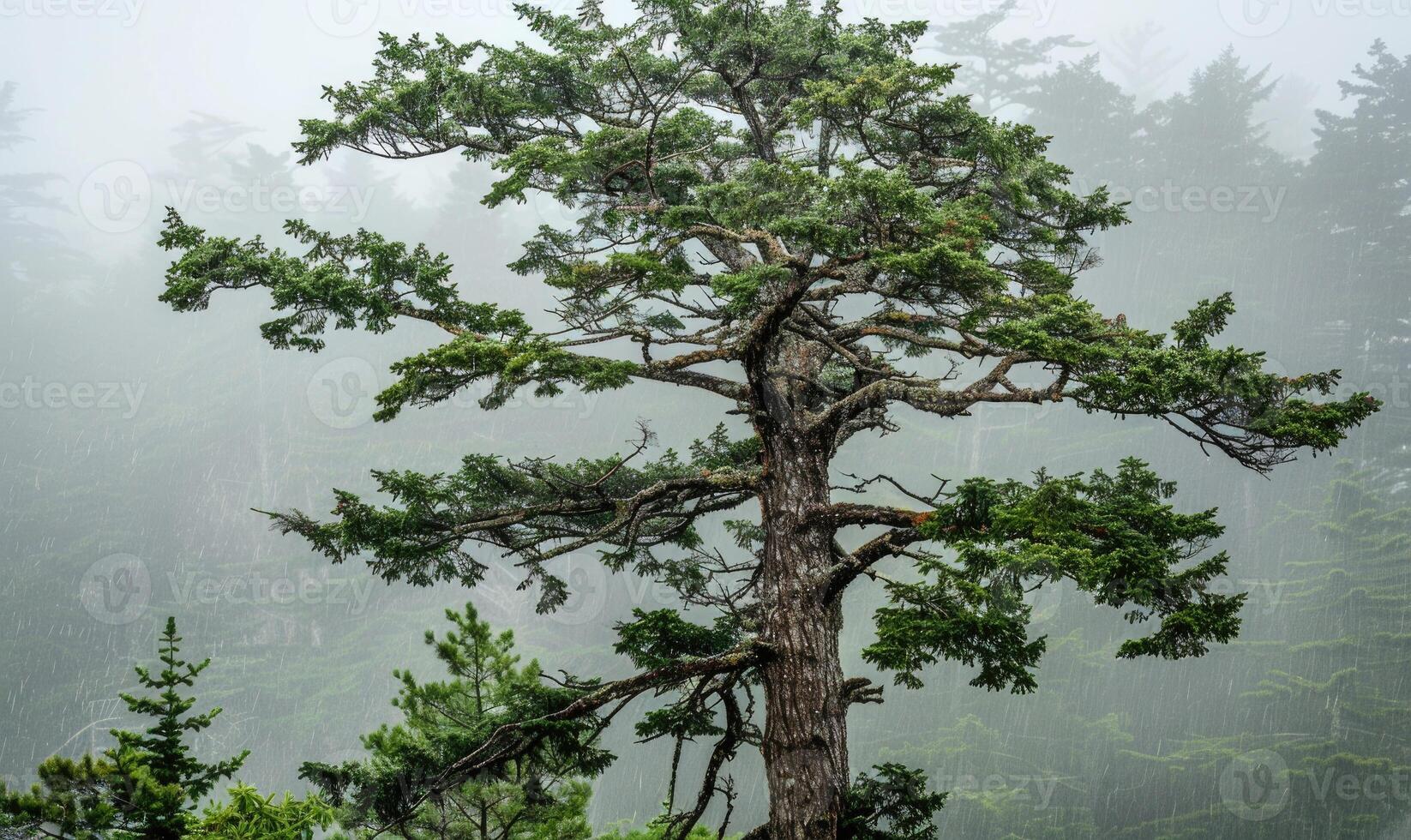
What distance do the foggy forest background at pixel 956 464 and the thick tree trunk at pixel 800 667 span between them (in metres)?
18.5

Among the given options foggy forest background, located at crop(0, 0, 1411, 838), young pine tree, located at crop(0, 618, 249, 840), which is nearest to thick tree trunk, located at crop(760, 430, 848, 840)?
young pine tree, located at crop(0, 618, 249, 840)

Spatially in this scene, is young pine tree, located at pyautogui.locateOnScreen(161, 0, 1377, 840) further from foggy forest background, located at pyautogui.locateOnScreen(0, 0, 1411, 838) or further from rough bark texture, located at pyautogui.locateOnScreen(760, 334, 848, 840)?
foggy forest background, located at pyautogui.locateOnScreen(0, 0, 1411, 838)

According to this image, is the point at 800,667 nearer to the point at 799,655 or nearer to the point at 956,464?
the point at 799,655

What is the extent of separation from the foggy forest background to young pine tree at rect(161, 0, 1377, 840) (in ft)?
61.1

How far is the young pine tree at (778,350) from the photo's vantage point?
17.7 feet

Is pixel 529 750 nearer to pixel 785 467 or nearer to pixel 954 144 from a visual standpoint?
A: pixel 785 467

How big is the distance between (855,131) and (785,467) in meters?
2.59

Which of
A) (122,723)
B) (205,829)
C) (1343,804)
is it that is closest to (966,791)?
(1343,804)

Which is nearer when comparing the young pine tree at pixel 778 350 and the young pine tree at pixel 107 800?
the young pine tree at pixel 778 350

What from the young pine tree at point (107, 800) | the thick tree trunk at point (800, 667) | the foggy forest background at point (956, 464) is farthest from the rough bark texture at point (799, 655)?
the foggy forest background at point (956, 464)

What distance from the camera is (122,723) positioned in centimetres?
3981

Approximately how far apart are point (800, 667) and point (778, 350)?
8.48 feet

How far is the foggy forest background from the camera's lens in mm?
23719

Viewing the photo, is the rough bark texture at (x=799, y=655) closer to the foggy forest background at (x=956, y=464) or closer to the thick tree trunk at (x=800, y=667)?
the thick tree trunk at (x=800, y=667)
